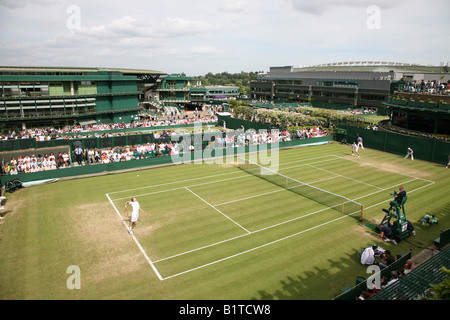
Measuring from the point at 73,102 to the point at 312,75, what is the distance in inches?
2830

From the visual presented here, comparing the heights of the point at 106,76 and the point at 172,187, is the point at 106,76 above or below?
above

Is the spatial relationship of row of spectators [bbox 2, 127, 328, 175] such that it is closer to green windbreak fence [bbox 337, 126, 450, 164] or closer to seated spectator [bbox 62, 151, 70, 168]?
seated spectator [bbox 62, 151, 70, 168]

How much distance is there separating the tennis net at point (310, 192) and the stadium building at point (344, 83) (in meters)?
49.3

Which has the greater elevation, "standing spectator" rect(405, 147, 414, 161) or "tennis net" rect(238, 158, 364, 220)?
"standing spectator" rect(405, 147, 414, 161)

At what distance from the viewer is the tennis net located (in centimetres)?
1900

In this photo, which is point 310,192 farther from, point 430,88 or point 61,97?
point 61,97

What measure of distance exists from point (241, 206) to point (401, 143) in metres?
24.6

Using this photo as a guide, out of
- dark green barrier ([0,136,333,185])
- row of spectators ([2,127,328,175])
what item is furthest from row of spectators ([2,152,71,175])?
dark green barrier ([0,136,333,185])

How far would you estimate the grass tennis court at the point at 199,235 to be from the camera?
11977 mm

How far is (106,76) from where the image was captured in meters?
57.2

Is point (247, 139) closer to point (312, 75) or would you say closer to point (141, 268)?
point (141, 268)

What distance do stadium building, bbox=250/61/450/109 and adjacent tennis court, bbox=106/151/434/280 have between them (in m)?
45.6
